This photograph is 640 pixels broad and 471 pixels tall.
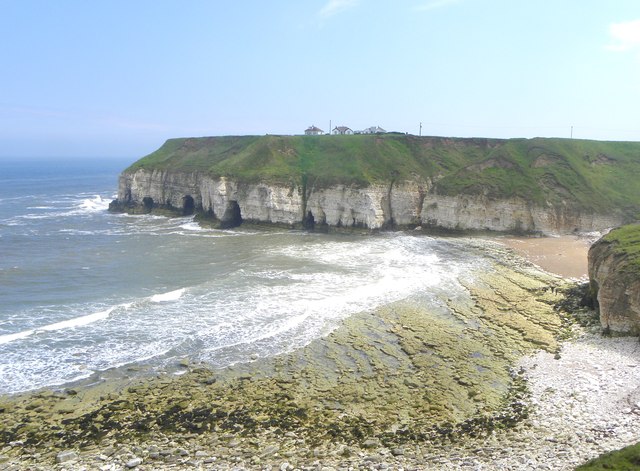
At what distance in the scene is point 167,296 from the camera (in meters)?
32.8

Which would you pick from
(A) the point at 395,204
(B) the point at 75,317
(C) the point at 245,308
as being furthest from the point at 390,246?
(B) the point at 75,317

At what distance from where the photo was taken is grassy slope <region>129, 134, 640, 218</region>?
57406 millimetres

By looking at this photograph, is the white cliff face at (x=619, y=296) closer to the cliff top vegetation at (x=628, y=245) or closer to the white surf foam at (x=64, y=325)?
the cliff top vegetation at (x=628, y=245)

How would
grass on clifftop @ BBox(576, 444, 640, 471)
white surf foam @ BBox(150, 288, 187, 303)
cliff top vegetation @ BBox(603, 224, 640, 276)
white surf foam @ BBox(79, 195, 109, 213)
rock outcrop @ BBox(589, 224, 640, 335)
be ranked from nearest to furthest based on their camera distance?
grass on clifftop @ BBox(576, 444, 640, 471) → rock outcrop @ BBox(589, 224, 640, 335) → cliff top vegetation @ BBox(603, 224, 640, 276) → white surf foam @ BBox(150, 288, 187, 303) → white surf foam @ BBox(79, 195, 109, 213)

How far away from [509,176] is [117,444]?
54.7 meters

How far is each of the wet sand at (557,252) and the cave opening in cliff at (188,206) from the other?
Result: 147 ft

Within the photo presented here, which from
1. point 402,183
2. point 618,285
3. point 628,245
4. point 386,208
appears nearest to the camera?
point 618,285

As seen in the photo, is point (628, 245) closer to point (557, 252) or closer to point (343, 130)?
point (557, 252)

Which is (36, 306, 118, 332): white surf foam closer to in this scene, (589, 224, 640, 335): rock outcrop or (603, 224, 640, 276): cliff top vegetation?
(589, 224, 640, 335): rock outcrop

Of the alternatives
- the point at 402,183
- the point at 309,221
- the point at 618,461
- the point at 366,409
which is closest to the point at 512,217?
the point at 402,183

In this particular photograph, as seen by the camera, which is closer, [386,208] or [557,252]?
[557,252]

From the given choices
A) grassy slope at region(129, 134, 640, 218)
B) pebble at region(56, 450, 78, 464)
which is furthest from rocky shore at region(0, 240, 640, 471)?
grassy slope at region(129, 134, 640, 218)

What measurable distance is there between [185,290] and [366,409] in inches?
759

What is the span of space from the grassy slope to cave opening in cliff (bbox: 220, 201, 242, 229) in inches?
154
